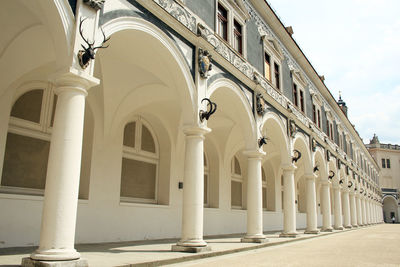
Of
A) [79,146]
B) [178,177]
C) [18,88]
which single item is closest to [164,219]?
[178,177]

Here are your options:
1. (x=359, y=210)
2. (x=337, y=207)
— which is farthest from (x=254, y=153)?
(x=359, y=210)

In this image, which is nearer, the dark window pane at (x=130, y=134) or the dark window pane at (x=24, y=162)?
the dark window pane at (x=24, y=162)

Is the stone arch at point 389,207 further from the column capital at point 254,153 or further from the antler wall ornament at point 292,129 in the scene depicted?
the column capital at point 254,153

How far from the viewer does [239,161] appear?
815 inches

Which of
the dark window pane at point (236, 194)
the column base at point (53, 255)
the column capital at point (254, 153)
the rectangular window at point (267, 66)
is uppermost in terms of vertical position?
the rectangular window at point (267, 66)

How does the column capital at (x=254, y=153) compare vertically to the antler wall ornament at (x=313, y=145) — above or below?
below

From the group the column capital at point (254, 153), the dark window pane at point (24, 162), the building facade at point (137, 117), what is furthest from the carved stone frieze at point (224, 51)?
the dark window pane at point (24, 162)

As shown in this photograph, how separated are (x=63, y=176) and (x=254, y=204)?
8.18 meters

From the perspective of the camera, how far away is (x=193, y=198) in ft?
30.3

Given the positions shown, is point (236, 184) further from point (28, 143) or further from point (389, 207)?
point (389, 207)

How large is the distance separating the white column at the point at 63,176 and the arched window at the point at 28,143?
445cm

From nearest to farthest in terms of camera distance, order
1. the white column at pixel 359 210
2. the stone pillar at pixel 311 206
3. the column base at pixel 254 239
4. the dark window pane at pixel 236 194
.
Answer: the column base at pixel 254 239 → the stone pillar at pixel 311 206 → the dark window pane at pixel 236 194 → the white column at pixel 359 210

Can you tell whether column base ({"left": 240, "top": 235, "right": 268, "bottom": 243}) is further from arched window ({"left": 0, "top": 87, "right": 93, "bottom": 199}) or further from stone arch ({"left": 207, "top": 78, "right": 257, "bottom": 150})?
arched window ({"left": 0, "top": 87, "right": 93, "bottom": 199})

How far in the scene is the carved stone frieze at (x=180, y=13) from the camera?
8753 millimetres
